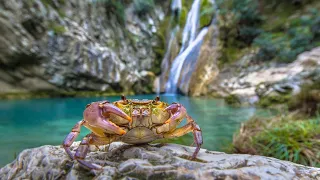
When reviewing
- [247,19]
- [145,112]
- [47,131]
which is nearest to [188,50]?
[247,19]

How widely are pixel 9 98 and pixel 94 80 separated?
602 cm

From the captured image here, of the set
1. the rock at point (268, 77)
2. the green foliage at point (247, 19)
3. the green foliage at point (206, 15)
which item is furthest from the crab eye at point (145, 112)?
the green foliage at point (206, 15)

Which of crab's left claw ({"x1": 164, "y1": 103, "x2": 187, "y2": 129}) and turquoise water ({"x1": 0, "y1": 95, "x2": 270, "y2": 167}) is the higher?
crab's left claw ({"x1": 164, "y1": 103, "x2": 187, "y2": 129})

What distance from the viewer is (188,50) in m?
21.8

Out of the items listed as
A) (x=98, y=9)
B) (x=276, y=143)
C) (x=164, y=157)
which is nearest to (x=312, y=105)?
(x=276, y=143)

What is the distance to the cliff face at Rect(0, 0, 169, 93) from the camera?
47.6 ft

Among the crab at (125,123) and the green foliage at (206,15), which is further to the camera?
the green foliage at (206,15)

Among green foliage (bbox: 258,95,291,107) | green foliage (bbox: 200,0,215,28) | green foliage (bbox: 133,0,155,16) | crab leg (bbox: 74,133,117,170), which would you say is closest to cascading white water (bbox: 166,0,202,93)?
green foliage (bbox: 200,0,215,28)

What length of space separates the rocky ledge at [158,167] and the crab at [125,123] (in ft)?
0.38

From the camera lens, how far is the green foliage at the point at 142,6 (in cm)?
2267

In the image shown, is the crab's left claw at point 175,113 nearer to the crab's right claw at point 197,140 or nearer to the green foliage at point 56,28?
the crab's right claw at point 197,140

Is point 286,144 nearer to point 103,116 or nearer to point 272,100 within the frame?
point 103,116

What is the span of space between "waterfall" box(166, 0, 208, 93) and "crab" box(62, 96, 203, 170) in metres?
19.3

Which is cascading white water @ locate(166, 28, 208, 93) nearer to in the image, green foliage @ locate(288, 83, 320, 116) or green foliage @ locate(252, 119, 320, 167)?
green foliage @ locate(288, 83, 320, 116)
